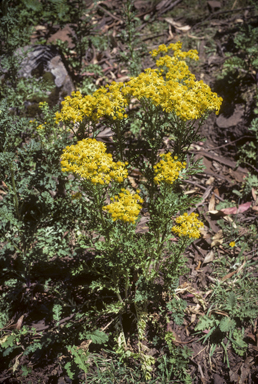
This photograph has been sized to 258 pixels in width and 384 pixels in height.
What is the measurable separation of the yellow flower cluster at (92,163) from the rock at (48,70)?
2.86 m

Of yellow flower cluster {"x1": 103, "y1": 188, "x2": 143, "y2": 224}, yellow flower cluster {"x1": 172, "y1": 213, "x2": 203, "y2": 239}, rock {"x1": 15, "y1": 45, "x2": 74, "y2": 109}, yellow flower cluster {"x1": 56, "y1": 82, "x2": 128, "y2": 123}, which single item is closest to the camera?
yellow flower cluster {"x1": 103, "y1": 188, "x2": 143, "y2": 224}

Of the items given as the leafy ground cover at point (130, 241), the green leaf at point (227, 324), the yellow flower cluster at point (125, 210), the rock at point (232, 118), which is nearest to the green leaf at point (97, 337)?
the leafy ground cover at point (130, 241)

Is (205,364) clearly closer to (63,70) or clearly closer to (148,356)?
Result: (148,356)

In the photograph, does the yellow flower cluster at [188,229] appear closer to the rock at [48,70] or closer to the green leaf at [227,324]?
the green leaf at [227,324]

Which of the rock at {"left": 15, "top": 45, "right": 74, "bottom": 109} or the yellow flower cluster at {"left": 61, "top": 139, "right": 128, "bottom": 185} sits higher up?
the rock at {"left": 15, "top": 45, "right": 74, "bottom": 109}

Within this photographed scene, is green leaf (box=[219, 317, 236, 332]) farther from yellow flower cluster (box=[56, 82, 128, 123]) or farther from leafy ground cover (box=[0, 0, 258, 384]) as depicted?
yellow flower cluster (box=[56, 82, 128, 123])

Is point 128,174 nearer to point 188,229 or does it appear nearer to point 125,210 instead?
point 125,210

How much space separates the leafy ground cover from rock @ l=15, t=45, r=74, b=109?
45cm

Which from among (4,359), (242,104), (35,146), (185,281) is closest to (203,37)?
(242,104)

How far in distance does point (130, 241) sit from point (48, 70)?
3.74m

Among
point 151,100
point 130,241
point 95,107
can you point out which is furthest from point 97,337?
Result: point 151,100

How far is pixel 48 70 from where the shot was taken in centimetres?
466

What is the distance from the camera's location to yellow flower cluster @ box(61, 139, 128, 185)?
2000 mm

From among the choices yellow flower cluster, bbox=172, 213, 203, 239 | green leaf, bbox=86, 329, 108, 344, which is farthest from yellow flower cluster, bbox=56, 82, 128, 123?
green leaf, bbox=86, 329, 108, 344
